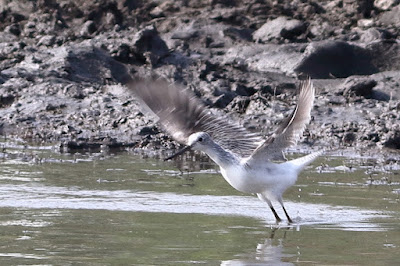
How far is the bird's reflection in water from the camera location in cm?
715

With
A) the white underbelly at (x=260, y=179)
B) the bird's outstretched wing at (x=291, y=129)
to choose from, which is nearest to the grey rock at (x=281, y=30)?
the white underbelly at (x=260, y=179)

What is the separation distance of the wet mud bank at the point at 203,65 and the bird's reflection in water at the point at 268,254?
4.91 metres

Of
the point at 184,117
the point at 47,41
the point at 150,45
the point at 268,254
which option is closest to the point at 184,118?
the point at 184,117

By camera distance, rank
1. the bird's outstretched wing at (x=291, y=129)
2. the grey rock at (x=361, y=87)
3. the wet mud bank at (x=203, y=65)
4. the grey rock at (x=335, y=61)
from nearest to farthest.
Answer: the bird's outstretched wing at (x=291, y=129)
the wet mud bank at (x=203, y=65)
the grey rock at (x=361, y=87)
the grey rock at (x=335, y=61)

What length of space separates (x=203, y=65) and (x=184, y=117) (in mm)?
6823

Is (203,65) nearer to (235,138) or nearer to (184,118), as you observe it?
(235,138)

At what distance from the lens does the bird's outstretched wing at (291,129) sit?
8805mm

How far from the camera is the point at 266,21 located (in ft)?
61.0

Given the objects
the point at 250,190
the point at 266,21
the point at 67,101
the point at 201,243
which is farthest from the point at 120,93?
the point at 201,243

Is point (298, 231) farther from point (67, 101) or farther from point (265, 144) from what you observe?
point (67, 101)

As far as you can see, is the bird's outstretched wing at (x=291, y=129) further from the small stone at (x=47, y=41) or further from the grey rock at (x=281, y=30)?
the small stone at (x=47, y=41)

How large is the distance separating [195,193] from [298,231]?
1956 millimetres

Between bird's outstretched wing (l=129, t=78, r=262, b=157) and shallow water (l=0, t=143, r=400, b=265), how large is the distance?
0.63 meters

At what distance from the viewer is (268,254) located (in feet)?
24.7
